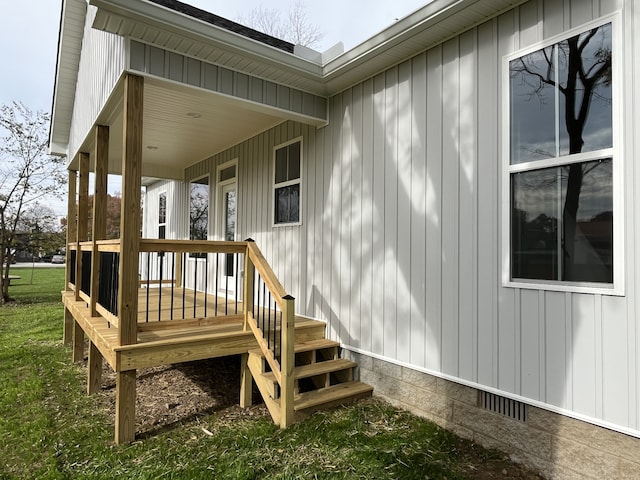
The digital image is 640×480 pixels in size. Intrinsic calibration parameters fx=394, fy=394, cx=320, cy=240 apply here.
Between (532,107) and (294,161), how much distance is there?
3034mm

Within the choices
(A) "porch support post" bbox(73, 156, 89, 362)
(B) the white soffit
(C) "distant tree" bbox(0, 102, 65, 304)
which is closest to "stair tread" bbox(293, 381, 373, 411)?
(A) "porch support post" bbox(73, 156, 89, 362)

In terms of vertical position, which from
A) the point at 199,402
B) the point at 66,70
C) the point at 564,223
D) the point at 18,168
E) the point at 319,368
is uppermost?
the point at 66,70

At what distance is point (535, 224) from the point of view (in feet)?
9.01

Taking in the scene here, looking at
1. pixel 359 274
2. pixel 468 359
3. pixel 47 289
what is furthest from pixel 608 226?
pixel 47 289

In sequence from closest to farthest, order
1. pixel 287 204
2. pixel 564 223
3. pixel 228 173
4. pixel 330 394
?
pixel 564 223 → pixel 330 394 → pixel 287 204 → pixel 228 173

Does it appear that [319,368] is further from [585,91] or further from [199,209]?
[199,209]

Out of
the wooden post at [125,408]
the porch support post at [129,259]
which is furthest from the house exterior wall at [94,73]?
the wooden post at [125,408]

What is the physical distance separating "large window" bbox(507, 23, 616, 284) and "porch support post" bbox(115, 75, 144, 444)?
292 centimetres

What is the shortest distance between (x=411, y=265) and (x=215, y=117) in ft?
10.7

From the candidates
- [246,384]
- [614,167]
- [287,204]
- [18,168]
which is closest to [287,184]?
[287,204]

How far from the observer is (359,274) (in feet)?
13.5

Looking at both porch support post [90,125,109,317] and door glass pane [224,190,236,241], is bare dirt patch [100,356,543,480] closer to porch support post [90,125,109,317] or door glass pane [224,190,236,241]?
porch support post [90,125,109,317]

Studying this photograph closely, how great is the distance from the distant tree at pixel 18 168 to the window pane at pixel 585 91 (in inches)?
546

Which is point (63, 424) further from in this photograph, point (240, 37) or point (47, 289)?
point (47, 289)
